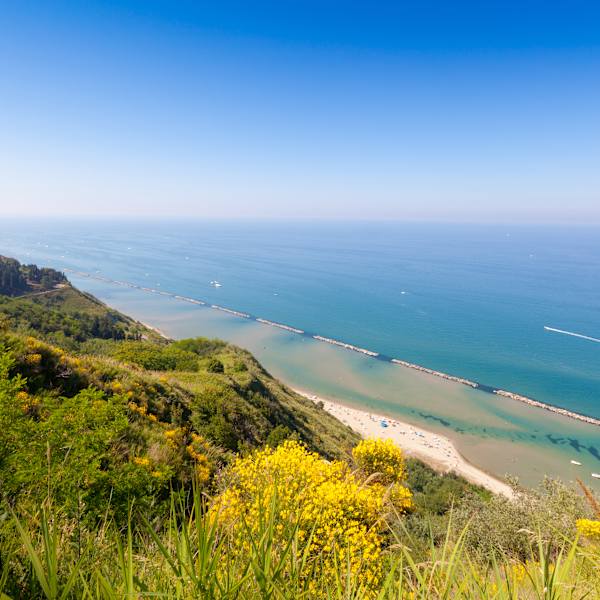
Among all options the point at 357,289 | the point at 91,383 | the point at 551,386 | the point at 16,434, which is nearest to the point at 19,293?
the point at 91,383

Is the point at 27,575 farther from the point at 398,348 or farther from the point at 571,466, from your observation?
the point at 398,348

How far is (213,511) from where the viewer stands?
5781mm

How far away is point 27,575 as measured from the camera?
2.21 m

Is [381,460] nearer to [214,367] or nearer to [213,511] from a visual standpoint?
[213,511]

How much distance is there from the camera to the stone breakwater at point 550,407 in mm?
51628

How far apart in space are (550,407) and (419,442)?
26.9 m

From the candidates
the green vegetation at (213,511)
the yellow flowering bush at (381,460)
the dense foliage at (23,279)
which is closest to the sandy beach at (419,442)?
the green vegetation at (213,511)

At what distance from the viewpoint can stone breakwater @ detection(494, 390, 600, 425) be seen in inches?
2033

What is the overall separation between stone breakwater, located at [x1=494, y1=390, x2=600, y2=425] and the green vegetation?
40247mm

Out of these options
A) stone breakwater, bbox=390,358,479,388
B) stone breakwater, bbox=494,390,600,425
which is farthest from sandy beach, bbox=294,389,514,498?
stone breakwater, bbox=494,390,600,425

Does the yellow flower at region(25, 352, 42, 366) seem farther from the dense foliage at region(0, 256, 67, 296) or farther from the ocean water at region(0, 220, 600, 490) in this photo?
the dense foliage at region(0, 256, 67, 296)

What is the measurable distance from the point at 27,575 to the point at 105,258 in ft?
733

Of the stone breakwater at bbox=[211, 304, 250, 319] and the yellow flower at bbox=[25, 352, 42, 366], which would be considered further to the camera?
the stone breakwater at bbox=[211, 304, 250, 319]

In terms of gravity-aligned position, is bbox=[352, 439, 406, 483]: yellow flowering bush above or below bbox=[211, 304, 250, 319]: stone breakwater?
above
